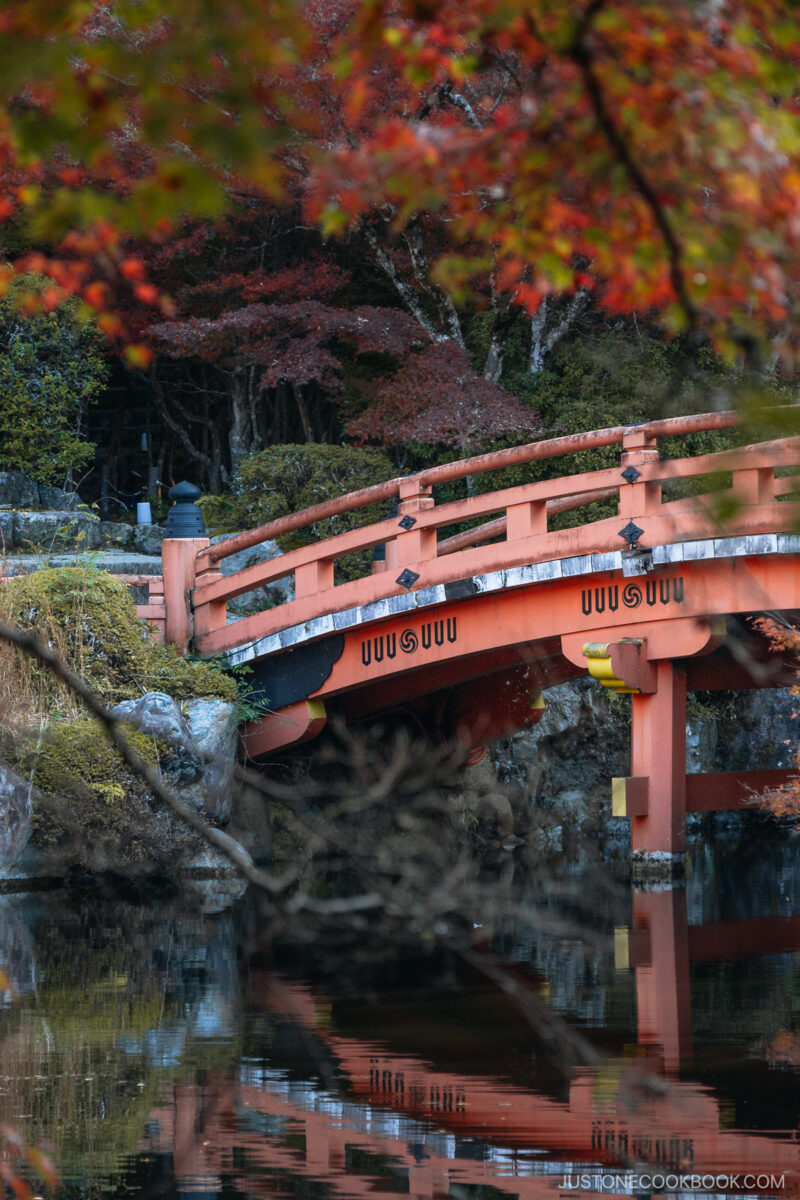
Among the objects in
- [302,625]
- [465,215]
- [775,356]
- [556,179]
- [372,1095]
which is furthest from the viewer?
[775,356]

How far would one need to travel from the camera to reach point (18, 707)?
11.5 m

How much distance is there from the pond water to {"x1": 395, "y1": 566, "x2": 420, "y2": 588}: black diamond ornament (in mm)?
2656

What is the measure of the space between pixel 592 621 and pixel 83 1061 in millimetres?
6064

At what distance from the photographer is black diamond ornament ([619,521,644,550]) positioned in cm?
1072

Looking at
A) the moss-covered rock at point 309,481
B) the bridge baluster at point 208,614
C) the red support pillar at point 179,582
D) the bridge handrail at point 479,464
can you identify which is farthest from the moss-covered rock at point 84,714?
the moss-covered rock at point 309,481

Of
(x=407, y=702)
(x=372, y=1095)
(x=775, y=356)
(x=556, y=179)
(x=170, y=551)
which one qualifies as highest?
(x=775, y=356)

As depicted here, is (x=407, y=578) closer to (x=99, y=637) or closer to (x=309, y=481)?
(x=99, y=637)

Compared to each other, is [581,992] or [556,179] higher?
[556,179]

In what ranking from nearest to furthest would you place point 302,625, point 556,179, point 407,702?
point 556,179 → point 302,625 → point 407,702

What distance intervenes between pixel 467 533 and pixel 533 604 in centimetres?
119

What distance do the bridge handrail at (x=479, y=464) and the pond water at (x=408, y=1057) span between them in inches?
127


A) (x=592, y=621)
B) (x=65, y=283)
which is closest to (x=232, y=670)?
(x=592, y=621)

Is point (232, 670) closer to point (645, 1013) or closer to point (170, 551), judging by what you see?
point (170, 551)

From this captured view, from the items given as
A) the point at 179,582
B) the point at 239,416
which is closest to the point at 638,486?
the point at 179,582
